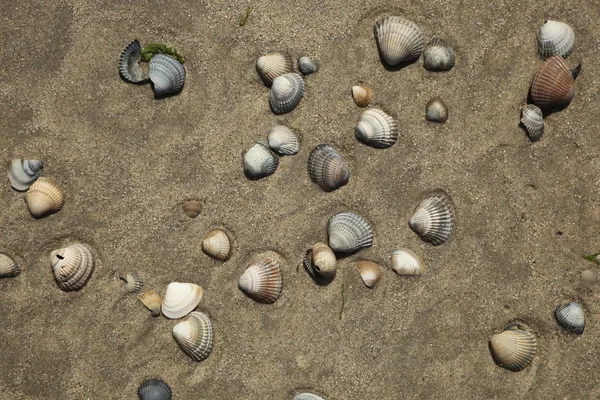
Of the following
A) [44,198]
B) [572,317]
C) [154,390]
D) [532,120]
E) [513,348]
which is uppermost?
[532,120]

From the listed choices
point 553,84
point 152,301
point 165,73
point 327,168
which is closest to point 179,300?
point 152,301

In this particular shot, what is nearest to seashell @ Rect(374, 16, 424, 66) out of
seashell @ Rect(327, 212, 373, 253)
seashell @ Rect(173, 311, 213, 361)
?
seashell @ Rect(327, 212, 373, 253)

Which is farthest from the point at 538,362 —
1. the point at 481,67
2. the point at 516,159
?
the point at 481,67

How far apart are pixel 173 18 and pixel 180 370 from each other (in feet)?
8.29

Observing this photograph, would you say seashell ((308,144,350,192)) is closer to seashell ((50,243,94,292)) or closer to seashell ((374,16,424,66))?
seashell ((374,16,424,66))

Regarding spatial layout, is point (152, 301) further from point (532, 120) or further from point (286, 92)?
point (532, 120)

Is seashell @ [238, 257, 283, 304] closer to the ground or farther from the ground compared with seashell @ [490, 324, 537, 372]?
farther from the ground

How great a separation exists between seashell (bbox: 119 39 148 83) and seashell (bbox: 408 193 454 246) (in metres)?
2.18

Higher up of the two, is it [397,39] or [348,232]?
[397,39]

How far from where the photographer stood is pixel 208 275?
142 inches

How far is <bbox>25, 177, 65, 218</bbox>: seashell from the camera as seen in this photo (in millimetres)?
3486

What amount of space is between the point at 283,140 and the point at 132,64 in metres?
1.22

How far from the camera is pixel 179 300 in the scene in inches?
139

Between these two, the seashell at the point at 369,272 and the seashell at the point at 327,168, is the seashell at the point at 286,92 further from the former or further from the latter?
the seashell at the point at 369,272
